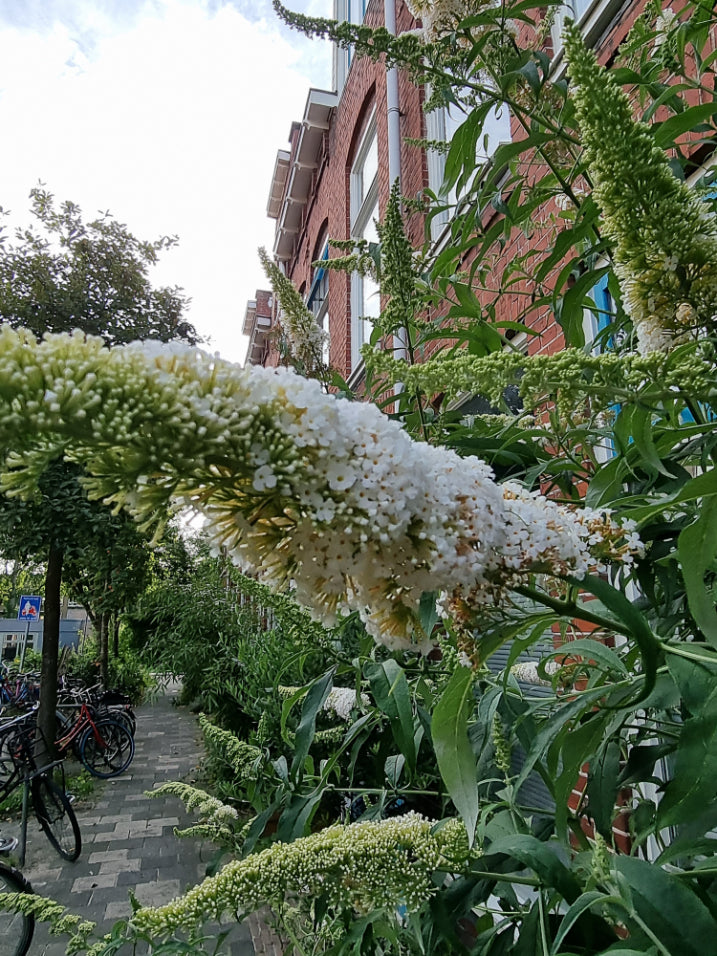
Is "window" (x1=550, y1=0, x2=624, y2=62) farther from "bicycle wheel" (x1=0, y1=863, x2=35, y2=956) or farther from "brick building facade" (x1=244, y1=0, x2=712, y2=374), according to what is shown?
"bicycle wheel" (x1=0, y1=863, x2=35, y2=956)

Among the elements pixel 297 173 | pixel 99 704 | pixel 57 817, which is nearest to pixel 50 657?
pixel 57 817

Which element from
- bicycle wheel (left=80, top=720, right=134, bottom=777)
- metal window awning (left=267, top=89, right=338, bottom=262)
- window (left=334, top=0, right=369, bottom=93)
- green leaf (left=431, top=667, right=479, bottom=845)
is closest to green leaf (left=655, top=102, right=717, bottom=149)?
green leaf (left=431, top=667, right=479, bottom=845)

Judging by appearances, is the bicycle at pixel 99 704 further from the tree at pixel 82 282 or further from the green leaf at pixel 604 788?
the green leaf at pixel 604 788

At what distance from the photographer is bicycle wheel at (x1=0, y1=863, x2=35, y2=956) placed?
3.45m

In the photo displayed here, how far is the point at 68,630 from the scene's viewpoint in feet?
66.0

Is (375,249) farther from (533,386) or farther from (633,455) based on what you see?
(533,386)

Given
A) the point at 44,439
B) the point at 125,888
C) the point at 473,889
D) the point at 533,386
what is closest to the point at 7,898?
the point at 473,889

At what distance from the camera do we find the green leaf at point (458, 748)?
0.81 m

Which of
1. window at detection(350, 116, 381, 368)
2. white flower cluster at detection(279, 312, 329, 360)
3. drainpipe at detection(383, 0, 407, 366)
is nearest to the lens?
white flower cluster at detection(279, 312, 329, 360)

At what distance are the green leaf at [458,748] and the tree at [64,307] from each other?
5.85m

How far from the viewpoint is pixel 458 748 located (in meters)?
0.85

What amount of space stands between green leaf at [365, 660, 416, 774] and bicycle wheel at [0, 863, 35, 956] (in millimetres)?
3124

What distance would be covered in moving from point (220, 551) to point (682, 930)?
77 centimetres

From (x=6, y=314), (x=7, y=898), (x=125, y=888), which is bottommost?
(x=125, y=888)
